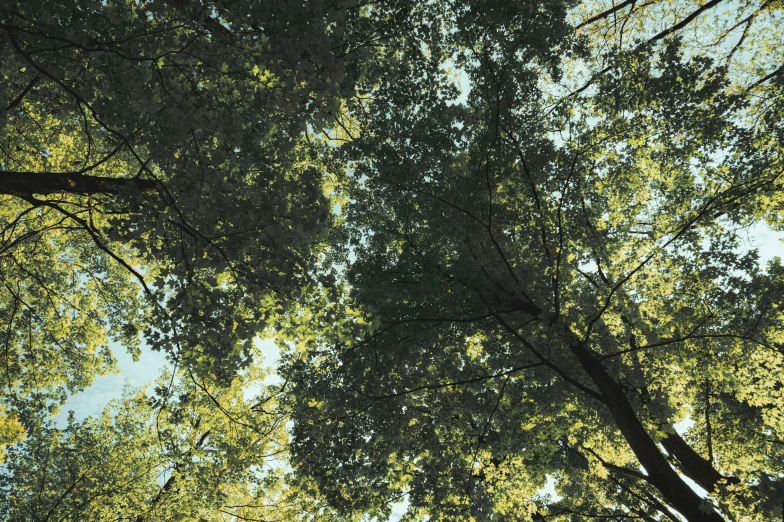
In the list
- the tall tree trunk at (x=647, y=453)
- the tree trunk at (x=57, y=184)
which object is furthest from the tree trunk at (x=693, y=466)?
the tree trunk at (x=57, y=184)

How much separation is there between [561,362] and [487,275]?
113 inches

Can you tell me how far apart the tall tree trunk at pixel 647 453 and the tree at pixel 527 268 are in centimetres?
14

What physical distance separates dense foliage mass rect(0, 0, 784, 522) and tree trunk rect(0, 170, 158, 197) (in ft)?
0.15

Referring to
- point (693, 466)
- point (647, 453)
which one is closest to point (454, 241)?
point (647, 453)

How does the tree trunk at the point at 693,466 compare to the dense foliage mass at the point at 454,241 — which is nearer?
the dense foliage mass at the point at 454,241

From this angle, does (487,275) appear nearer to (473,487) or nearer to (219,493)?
(473,487)

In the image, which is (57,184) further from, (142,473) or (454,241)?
(142,473)

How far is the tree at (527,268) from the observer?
925cm

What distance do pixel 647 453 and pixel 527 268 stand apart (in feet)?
16.9

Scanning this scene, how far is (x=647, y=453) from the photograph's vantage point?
24.8 feet

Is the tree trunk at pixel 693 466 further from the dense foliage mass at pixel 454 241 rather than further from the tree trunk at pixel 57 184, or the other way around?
the tree trunk at pixel 57 184

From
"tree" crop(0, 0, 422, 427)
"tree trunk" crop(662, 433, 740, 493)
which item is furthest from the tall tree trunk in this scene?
"tree" crop(0, 0, 422, 427)

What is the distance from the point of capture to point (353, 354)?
34.1 ft

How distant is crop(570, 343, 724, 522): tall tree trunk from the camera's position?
6977 mm
